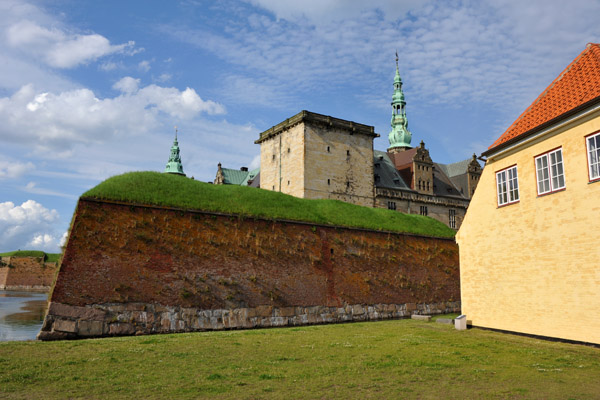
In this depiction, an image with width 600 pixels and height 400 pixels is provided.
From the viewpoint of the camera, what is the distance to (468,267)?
17469 millimetres

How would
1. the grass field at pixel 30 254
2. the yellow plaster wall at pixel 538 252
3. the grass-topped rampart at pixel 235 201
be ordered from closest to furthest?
the yellow plaster wall at pixel 538 252 → the grass-topped rampart at pixel 235 201 → the grass field at pixel 30 254

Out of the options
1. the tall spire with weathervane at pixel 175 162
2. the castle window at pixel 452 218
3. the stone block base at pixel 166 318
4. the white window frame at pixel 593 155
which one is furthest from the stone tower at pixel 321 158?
the tall spire with weathervane at pixel 175 162

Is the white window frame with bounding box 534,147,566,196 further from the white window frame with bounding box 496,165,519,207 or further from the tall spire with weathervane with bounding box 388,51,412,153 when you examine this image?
the tall spire with weathervane with bounding box 388,51,412,153

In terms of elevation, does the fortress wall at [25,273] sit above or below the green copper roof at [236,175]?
below

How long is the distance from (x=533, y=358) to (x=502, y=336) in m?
4.16

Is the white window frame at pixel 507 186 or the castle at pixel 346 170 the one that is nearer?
the white window frame at pixel 507 186

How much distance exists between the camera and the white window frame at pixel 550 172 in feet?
44.1

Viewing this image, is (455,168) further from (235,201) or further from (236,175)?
(235,201)

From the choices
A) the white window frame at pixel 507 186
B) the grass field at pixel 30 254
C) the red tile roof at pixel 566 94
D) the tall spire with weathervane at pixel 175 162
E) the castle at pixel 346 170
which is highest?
the tall spire with weathervane at pixel 175 162

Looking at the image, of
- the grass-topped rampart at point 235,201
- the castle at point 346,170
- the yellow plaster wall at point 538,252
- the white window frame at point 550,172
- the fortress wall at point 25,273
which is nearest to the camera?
the yellow plaster wall at point 538,252

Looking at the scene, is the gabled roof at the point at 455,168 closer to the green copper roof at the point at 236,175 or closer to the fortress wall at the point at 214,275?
the green copper roof at the point at 236,175

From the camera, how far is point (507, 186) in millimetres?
15703

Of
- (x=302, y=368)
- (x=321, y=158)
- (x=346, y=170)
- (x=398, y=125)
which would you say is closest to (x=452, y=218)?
(x=346, y=170)

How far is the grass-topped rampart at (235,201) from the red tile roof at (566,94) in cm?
1010
